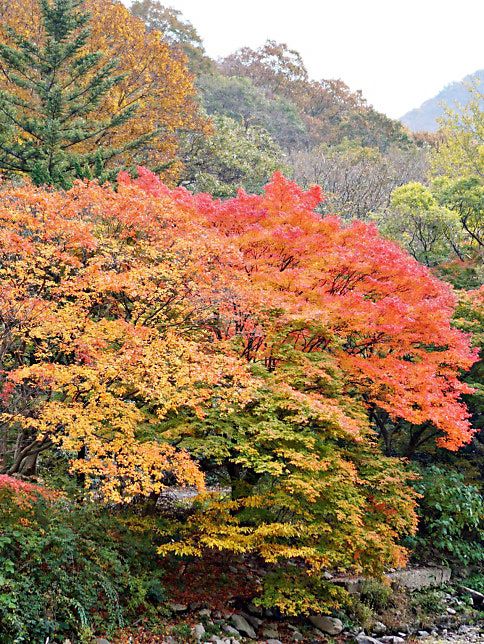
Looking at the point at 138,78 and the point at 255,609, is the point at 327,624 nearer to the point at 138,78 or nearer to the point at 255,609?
the point at 255,609

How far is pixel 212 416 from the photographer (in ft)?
34.7

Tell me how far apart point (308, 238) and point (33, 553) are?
28.8 feet

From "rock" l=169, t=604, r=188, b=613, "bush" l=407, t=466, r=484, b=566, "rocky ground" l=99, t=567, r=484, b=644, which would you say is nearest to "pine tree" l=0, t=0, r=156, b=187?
"rock" l=169, t=604, r=188, b=613

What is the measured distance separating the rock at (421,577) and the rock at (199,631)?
6387 millimetres

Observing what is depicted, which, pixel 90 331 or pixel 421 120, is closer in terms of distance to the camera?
pixel 90 331

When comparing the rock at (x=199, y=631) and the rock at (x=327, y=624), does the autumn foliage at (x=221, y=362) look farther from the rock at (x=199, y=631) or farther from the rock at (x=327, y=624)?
the rock at (x=199, y=631)

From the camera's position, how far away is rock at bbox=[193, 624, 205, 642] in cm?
996

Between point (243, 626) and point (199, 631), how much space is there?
1166mm

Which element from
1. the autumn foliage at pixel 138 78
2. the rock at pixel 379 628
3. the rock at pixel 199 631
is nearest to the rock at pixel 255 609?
the rock at pixel 199 631

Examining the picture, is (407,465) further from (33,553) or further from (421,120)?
(421,120)

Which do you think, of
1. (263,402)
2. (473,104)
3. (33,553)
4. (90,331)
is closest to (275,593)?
(263,402)

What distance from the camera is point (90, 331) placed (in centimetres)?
953

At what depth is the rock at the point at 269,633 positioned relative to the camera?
11.0 m

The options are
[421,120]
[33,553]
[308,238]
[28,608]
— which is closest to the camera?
[28,608]
